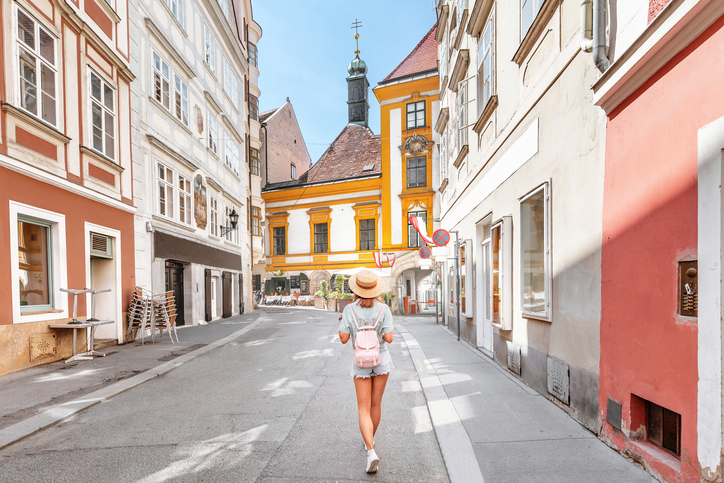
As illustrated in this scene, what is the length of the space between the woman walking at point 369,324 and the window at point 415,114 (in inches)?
986

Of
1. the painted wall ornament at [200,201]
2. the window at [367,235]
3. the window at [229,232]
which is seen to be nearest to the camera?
the painted wall ornament at [200,201]

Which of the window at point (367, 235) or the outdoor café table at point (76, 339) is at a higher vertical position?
the window at point (367, 235)

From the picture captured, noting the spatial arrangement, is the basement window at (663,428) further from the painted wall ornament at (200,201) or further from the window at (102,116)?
the painted wall ornament at (200,201)

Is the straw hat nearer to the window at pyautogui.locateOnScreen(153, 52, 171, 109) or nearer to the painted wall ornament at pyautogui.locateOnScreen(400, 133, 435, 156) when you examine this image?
the window at pyautogui.locateOnScreen(153, 52, 171, 109)

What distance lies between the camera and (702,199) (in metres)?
2.81

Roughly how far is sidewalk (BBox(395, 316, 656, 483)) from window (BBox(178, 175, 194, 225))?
10992 millimetres

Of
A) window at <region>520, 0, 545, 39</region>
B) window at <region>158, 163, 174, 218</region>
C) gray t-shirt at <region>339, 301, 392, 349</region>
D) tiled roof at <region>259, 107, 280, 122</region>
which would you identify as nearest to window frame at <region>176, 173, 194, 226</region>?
window at <region>158, 163, 174, 218</region>

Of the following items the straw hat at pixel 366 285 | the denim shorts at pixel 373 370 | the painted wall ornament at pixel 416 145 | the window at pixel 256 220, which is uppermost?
the painted wall ornament at pixel 416 145

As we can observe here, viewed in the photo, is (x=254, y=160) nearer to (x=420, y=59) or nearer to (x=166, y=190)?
(x=420, y=59)

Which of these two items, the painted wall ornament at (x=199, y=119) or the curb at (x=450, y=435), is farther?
the painted wall ornament at (x=199, y=119)

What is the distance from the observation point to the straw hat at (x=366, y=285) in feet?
12.2

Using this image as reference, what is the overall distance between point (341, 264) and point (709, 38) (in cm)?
2831

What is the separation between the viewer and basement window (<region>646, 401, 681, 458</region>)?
3154 millimetres

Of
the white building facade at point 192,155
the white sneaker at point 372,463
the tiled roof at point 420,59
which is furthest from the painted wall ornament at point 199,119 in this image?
the white sneaker at point 372,463
